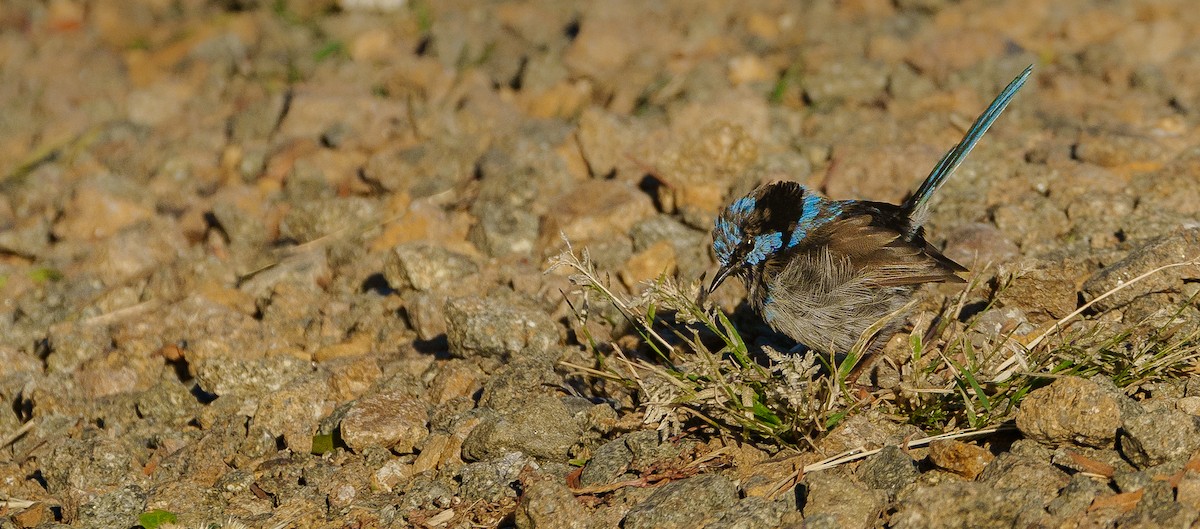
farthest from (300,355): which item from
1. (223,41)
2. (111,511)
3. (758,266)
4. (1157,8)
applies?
(1157,8)

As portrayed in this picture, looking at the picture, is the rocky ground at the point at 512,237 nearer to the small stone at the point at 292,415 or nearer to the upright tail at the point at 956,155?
the small stone at the point at 292,415

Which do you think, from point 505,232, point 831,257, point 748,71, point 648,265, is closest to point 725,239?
point 831,257

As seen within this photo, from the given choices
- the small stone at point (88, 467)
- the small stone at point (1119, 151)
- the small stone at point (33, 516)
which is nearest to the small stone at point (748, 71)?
the small stone at point (1119, 151)

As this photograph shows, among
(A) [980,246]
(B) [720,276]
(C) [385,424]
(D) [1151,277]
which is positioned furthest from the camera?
(A) [980,246]

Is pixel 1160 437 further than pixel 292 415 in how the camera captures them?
No

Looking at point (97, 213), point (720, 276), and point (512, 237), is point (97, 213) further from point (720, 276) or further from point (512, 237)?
point (720, 276)

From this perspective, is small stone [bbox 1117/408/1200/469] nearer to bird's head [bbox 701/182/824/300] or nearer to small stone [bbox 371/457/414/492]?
bird's head [bbox 701/182/824/300]

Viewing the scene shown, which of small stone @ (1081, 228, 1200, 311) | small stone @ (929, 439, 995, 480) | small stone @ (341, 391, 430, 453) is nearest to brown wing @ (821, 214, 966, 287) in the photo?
small stone @ (1081, 228, 1200, 311)
